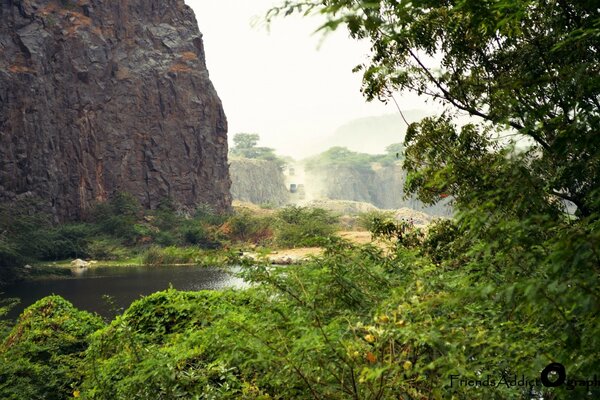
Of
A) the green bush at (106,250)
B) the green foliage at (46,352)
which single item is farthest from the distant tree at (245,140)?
the green foliage at (46,352)

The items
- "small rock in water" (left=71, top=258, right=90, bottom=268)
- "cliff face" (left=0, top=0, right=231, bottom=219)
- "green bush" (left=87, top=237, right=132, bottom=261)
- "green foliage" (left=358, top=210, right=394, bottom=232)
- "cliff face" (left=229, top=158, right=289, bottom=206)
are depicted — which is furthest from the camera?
"cliff face" (left=229, top=158, right=289, bottom=206)

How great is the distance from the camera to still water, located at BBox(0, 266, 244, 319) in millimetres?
20969

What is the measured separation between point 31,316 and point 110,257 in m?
29.1

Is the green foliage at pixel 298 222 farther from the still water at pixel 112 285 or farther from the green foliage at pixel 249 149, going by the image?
the green foliage at pixel 249 149

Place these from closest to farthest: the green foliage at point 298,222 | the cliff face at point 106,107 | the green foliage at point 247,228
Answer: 1. the green foliage at point 298,222
2. the cliff face at point 106,107
3. the green foliage at point 247,228

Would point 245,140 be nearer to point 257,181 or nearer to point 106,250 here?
point 257,181

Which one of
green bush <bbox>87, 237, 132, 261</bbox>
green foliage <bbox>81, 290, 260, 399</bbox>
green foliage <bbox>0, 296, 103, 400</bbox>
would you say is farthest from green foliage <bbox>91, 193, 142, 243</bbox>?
green foliage <bbox>81, 290, 260, 399</bbox>

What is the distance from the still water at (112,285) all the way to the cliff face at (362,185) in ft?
272

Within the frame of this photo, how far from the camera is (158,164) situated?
55.5 meters

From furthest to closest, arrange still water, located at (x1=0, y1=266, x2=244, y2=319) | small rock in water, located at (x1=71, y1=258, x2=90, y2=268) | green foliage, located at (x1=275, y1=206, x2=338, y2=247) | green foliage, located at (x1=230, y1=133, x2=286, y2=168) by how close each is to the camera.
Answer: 1. green foliage, located at (x1=230, y1=133, x2=286, y2=168)
2. green foliage, located at (x1=275, y1=206, x2=338, y2=247)
3. small rock in water, located at (x1=71, y1=258, x2=90, y2=268)
4. still water, located at (x1=0, y1=266, x2=244, y2=319)

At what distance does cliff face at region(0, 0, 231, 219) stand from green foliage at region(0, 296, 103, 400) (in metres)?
35.3

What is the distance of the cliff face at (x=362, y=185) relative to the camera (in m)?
115

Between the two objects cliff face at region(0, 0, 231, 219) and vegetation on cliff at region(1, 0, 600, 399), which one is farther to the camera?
cliff face at region(0, 0, 231, 219)

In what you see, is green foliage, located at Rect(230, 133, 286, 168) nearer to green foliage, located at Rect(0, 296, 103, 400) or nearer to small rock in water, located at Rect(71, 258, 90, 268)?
small rock in water, located at Rect(71, 258, 90, 268)
